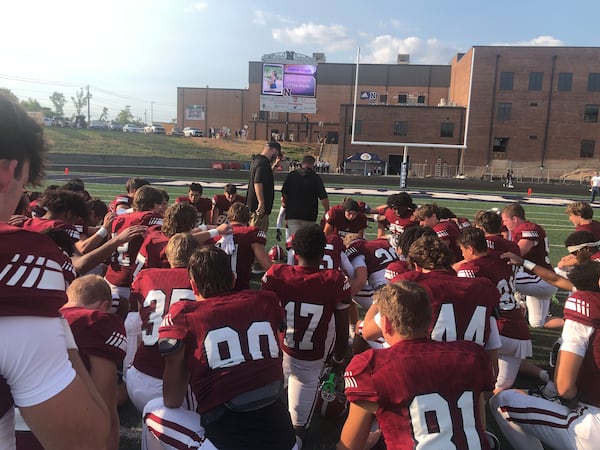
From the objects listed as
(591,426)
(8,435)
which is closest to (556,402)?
(591,426)

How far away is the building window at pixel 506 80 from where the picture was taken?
146 ft

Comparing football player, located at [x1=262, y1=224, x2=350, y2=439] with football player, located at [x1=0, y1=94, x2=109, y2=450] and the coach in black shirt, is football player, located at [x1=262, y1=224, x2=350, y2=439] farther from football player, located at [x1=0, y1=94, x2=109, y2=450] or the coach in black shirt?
the coach in black shirt

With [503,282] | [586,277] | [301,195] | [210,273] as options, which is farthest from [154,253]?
[301,195]

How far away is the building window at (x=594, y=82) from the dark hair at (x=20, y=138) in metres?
53.4

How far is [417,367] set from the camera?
198 cm

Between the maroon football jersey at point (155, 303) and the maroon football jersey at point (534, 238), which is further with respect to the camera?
the maroon football jersey at point (534, 238)

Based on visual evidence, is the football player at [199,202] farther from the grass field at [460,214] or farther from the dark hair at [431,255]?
the dark hair at [431,255]

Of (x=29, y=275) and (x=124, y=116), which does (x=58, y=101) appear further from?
(x=29, y=275)

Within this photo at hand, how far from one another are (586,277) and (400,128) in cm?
4653

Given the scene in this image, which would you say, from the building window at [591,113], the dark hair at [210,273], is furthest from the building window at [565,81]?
the dark hair at [210,273]

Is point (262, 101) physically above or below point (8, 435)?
above

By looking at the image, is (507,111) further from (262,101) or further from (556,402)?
(556,402)

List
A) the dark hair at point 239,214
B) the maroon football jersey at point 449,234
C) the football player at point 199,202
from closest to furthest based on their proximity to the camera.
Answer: the dark hair at point 239,214
the maroon football jersey at point 449,234
the football player at point 199,202

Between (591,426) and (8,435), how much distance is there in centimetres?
291
